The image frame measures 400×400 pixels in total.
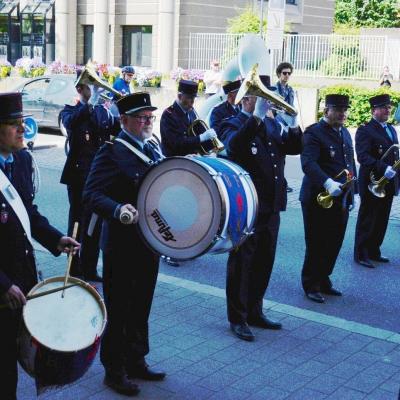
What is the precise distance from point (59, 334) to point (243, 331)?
8.25 feet

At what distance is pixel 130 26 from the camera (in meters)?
33.4

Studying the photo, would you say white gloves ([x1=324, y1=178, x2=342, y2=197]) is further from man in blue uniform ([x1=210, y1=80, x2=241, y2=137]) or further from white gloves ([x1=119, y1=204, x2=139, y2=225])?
white gloves ([x1=119, y1=204, x2=139, y2=225])

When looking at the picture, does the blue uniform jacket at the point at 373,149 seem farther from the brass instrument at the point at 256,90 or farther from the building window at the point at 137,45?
the building window at the point at 137,45

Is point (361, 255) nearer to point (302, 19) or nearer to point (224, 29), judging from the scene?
point (224, 29)

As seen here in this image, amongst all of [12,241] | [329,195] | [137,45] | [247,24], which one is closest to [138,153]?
[12,241]

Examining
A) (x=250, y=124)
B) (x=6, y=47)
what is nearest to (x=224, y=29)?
(x=6, y=47)

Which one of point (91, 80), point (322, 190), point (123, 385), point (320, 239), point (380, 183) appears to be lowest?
point (123, 385)

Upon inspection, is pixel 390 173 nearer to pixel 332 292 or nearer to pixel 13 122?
pixel 332 292

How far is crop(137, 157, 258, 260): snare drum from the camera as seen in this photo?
15.4 feet

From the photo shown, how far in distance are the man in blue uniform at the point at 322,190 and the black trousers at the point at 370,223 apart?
4.41 ft

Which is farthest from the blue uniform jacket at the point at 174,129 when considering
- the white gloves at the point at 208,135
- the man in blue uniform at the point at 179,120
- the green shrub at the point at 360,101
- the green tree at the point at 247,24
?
the green tree at the point at 247,24

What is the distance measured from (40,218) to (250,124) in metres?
2.07

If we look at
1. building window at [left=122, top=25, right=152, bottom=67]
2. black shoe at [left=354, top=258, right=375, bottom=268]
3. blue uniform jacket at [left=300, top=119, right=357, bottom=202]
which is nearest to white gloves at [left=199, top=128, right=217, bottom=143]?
blue uniform jacket at [left=300, top=119, right=357, bottom=202]

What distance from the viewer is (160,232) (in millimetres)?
4824
